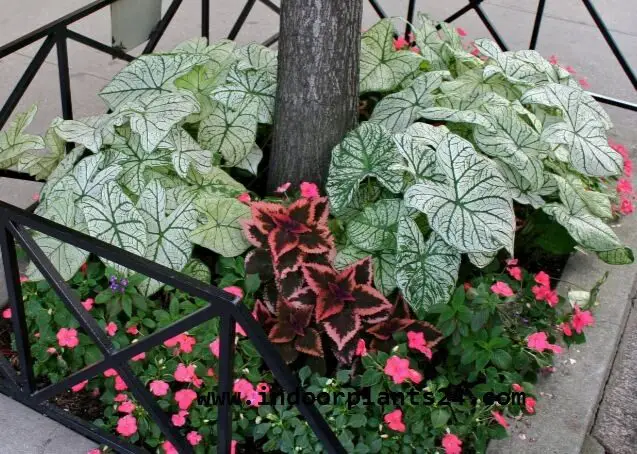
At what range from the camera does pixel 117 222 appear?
2428mm

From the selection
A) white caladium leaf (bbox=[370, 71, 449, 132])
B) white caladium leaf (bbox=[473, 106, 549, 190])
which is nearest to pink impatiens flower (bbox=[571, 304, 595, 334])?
white caladium leaf (bbox=[473, 106, 549, 190])

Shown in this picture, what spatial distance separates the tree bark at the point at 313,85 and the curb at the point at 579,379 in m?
0.91

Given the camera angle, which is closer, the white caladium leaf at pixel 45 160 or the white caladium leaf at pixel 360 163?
the white caladium leaf at pixel 360 163

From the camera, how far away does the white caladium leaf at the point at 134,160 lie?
102 inches

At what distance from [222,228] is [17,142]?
30.3 inches

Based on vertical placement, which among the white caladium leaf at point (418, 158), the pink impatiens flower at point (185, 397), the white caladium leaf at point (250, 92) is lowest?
the pink impatiens flower at point (185, 397)

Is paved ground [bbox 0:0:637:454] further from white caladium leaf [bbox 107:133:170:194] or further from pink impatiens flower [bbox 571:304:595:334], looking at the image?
white caladium leaf [bbox 107:133:170:194]

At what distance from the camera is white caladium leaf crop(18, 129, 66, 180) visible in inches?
108

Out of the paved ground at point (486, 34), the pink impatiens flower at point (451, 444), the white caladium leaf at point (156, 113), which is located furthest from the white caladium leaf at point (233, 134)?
the pink impatiens flower at point (451, 444)

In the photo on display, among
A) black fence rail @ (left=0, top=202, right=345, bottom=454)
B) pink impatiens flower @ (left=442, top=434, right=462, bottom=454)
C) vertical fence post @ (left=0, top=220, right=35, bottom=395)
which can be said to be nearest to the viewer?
black fence rail @ (left=0, top=202, right=345, bottom=454)

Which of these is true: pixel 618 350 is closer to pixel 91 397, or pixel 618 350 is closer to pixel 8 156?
pixel 91 397

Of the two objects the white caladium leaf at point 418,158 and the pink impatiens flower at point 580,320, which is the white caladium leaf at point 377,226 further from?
the pink impatiens flower at point 580,320

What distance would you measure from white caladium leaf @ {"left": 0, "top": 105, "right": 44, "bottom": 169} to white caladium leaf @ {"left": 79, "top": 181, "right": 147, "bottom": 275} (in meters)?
0.38

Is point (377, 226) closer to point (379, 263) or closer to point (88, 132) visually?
point (379, 263)
